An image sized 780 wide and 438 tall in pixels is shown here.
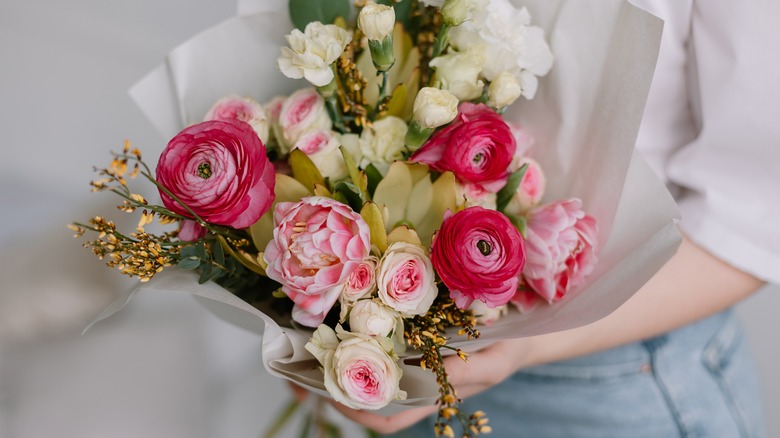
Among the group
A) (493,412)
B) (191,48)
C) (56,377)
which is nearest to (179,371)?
(56,377)

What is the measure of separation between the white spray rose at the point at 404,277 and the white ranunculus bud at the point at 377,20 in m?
0.17

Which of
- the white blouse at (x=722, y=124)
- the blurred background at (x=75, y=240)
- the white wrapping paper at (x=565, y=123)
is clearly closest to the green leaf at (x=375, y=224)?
the white wrapping paper at (x=565, y=123)

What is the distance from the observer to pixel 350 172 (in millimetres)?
537

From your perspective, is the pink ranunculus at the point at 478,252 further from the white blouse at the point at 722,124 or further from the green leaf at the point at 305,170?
the white blouse at the point at 722,124

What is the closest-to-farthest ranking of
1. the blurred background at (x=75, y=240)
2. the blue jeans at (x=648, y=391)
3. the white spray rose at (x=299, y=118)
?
the white spray rose at (x=299, y=118) < the blue jeans at (x=648, y=391) < the blurred background at (x=75, y=240)

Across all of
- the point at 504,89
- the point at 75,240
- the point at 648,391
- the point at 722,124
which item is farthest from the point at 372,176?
the point at 75,240

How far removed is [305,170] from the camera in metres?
0.55

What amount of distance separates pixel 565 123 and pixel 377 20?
0.73 ft


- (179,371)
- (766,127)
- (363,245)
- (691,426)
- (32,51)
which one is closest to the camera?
(363,245)

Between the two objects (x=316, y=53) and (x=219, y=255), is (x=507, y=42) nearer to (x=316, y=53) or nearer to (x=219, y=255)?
(x=316, y=53)

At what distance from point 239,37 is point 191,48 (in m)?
0.05

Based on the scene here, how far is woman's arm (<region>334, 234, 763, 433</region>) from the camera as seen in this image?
71cm

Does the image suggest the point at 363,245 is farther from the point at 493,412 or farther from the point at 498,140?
the point at 493,412

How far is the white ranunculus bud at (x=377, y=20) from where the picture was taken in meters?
0.52
